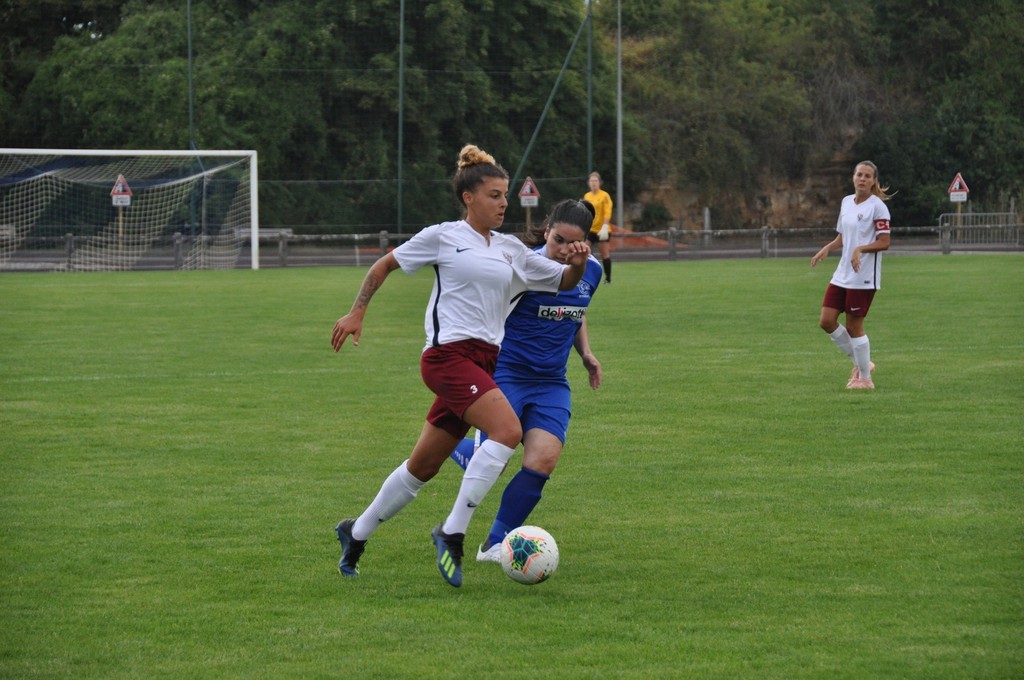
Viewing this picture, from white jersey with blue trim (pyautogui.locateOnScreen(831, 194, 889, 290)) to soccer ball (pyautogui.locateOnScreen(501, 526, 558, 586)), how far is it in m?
7.24

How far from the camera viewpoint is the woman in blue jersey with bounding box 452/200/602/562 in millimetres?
6203

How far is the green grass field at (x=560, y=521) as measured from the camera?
16.0 ft

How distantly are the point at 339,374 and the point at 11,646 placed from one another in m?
8.33

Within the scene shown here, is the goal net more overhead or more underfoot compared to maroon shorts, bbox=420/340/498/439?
more overhead

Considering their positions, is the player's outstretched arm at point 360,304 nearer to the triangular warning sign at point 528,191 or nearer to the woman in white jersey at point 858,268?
the woman in white jersey at point 858,268

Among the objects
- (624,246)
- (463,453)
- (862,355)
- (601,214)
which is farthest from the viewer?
(624,246)

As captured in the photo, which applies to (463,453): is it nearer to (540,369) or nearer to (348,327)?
(540,369)

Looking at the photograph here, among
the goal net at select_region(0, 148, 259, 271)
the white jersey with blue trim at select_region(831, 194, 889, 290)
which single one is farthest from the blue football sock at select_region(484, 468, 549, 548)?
the goal net at select_region(0, 148, 259, 271)

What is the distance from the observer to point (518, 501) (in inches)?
244

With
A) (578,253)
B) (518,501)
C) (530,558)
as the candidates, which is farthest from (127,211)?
(530,558)

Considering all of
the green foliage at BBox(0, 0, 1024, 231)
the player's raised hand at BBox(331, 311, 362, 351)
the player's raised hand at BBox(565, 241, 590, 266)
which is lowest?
the player's raised hand at BBox(331, 311, 362, 351)

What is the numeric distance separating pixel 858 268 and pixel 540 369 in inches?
253

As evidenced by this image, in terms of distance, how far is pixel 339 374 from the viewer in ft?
43.4

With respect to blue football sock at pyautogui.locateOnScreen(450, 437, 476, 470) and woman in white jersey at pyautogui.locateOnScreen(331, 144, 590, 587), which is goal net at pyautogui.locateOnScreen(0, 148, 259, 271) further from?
woman in white jersey at pyautogui.locateOnScreen(331, 144, 590, 587)
